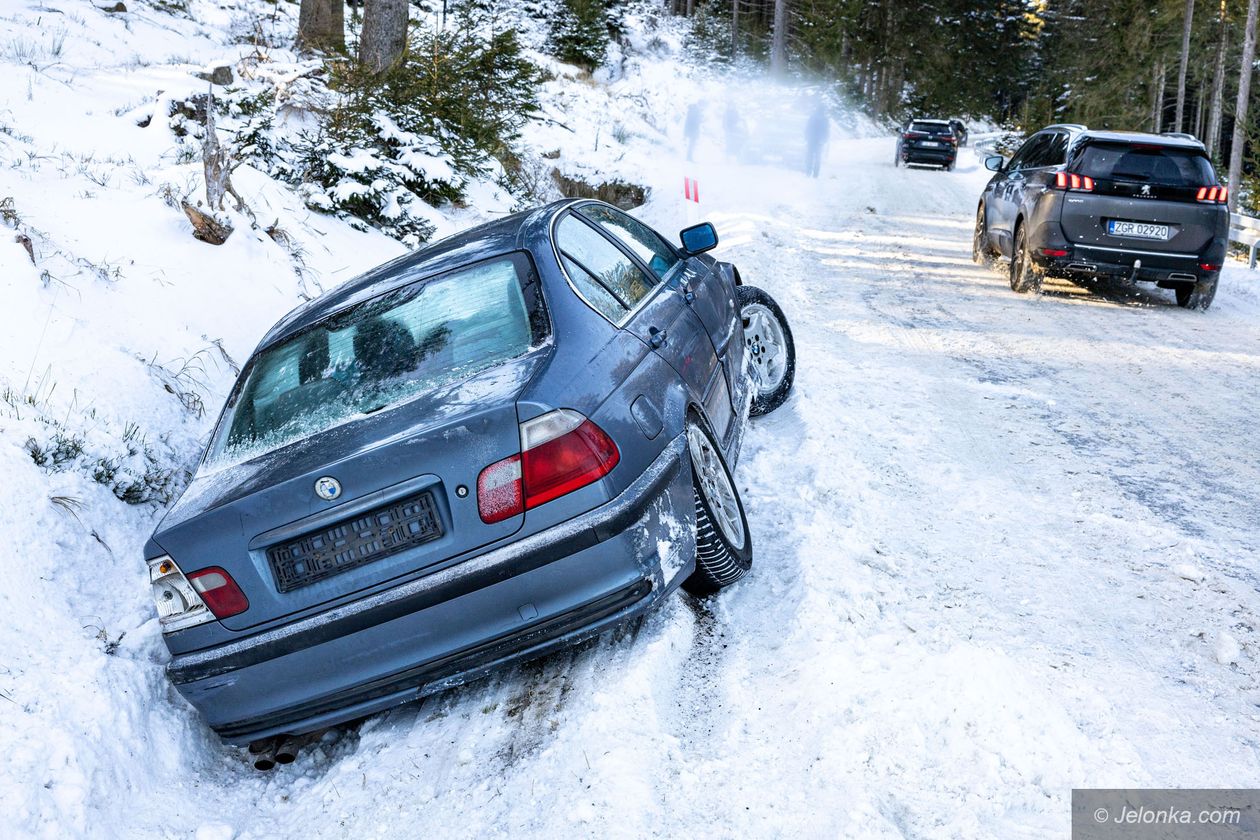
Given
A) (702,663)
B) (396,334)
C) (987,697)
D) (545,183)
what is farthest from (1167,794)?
(545,183)

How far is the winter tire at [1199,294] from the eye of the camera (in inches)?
367

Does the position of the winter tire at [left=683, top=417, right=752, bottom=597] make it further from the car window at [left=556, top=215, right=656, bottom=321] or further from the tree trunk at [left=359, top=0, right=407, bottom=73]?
the tree trunk at [left=359, top=0, right=407, bottom=73]

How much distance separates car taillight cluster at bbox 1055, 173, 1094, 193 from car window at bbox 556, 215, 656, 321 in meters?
6.70

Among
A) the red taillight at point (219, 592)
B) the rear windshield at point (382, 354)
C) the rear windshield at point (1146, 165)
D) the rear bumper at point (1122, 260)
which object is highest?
the rear windshield at point (1146, 165)

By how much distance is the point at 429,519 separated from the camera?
9.85 feet

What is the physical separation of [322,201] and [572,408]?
651 cm

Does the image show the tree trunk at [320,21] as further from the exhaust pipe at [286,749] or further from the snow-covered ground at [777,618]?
the exhaust pipe at [286,749]

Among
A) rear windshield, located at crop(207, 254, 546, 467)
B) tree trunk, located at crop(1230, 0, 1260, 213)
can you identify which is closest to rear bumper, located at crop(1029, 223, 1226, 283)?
rear windshield, located at crop(207, 254, 546, 467)

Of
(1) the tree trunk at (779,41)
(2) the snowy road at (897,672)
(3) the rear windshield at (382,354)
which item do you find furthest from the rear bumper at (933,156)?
(3) the rear windshield at (382,354)

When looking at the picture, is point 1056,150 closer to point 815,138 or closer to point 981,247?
point 981,247

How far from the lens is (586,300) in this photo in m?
3.71

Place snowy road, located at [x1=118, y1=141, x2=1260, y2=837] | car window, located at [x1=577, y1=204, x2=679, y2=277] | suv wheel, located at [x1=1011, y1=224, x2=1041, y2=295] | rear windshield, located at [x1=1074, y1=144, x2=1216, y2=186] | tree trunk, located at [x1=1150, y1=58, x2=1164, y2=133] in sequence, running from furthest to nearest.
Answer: tree trunk, located at [x1=1150, y1=58, x2=1164, y2=133]
suv wheel, located at [x1=1011, y1=224, x2=1041, y2=295]
rear windshield, located at [x1=1074, y1=144, x2=1216, y2=186]
car window, located at [x1=577, y1=204, x2=679, y2=277]
snowy road, located at [x1=118, y1=141, x2=1260, y2=837]

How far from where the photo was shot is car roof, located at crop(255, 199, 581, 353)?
3.98 m

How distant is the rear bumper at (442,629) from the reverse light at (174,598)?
0.12 meters
